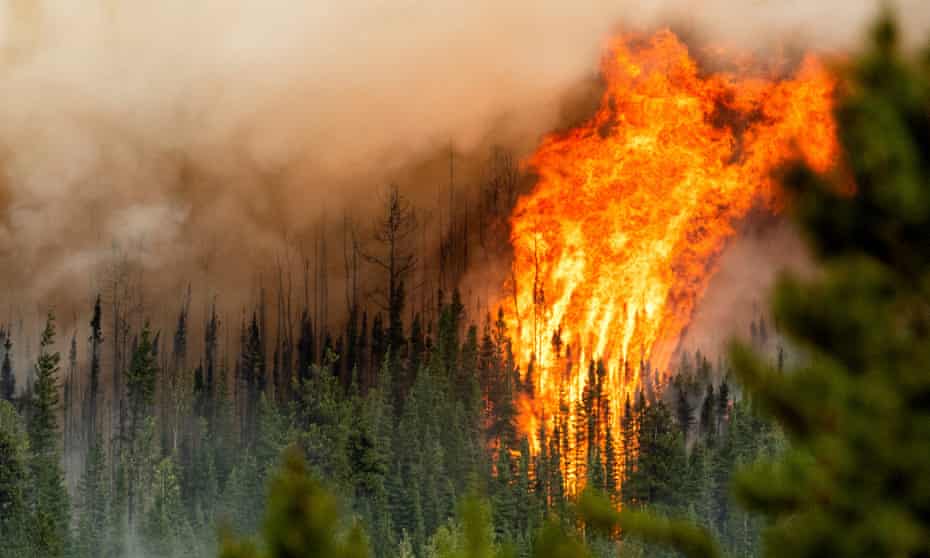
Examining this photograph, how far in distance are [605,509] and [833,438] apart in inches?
108

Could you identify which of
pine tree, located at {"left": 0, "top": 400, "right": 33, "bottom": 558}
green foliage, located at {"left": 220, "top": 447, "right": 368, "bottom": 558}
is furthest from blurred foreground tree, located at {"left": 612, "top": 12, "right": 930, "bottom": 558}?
pine tree, located at {"left": 0, "top": 400, "right": 33, "bottom": 558}

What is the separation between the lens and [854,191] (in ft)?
56.3

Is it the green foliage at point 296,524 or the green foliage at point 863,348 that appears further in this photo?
the green foliage at point 296,524

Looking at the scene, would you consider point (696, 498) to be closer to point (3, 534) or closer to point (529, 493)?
point (529, 493)

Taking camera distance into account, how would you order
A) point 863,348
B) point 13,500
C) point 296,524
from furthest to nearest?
point 13,500 < point 296,524 < point 863,348

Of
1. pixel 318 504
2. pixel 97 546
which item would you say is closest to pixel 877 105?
pixel 318 504

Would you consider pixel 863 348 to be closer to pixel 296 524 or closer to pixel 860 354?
pixel 860 354

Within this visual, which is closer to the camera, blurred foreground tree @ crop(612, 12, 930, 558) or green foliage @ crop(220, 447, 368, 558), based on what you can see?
blurred foreground tree @ crop(612, 12, 930, 558)

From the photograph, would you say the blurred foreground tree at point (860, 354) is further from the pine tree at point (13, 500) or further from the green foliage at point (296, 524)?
the pine tree at point (13, 500)

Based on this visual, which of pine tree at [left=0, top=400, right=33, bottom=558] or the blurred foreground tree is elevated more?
pine tree at [left=0, top=400, right=33, bottom=558]

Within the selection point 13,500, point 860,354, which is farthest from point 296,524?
point 13,500

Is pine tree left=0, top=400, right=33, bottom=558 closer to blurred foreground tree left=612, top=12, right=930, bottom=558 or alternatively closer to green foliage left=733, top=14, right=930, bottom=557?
blurred foreground tree left=612, top=12, right=930, bottom=558

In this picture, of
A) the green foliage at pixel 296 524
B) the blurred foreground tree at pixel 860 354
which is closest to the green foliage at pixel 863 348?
the blurred foreground tree at pixel 860 354

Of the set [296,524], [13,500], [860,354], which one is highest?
[13,500]
